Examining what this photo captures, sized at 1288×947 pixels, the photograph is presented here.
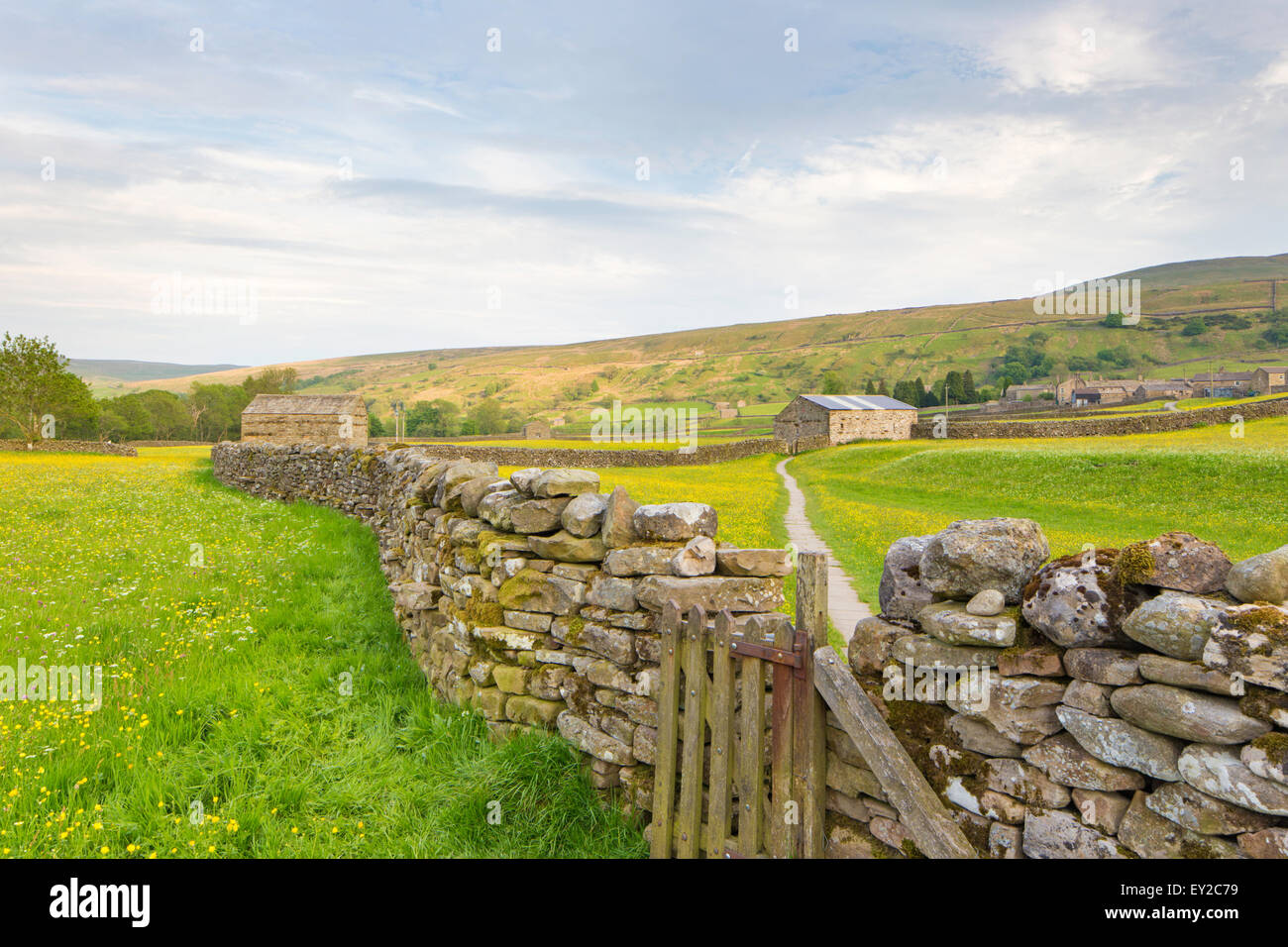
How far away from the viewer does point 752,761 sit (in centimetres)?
412

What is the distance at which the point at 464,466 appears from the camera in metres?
8.59

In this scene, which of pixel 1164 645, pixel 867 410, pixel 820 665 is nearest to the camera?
pixel 1164 645

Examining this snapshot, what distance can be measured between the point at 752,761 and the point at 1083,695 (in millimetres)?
1842

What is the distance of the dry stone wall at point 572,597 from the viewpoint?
197 inches

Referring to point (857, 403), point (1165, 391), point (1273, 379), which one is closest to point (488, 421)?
point (857, 403)

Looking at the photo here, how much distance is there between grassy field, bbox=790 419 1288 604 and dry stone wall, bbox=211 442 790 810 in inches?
265

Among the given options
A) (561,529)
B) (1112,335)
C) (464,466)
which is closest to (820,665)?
(561,529)

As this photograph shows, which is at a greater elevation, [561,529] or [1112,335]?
[1112,335]

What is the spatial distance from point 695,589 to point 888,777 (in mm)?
1757

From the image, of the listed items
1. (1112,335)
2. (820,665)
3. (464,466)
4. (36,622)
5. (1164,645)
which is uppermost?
(1112,335)

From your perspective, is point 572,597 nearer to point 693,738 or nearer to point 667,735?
point 667,735

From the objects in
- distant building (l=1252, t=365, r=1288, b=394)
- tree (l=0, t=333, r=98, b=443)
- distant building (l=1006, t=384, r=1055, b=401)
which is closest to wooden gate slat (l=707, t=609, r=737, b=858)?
tree (l=0, t=333, r=98, b=443)

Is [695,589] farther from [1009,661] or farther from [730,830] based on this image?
[1009,661]

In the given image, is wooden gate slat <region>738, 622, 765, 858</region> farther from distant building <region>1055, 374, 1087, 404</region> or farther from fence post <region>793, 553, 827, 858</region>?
distant building <region>1055, 374, 1087, 404</region>
